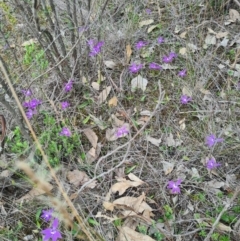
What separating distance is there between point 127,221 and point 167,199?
0.75 ft

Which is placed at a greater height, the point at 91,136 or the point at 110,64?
the point at 110,64

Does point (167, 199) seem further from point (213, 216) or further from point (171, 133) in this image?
point (171, 133)

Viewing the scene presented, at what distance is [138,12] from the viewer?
10.1 ft

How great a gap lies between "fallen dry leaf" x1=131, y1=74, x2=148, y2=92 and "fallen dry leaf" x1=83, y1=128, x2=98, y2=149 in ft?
1.39

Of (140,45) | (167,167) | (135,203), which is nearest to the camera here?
(135,203)

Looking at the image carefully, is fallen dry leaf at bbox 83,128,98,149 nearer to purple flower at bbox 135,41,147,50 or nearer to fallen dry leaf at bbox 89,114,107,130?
fallen dry leaf at bbox 89,114,107,130

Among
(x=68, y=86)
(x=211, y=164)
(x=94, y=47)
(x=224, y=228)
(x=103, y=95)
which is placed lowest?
(x=224, y=228)

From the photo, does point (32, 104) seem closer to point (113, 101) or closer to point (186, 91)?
point (113, 101)

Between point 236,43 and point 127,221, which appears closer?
point 127,221

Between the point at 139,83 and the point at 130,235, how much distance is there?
1.06 meters

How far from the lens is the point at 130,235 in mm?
1786

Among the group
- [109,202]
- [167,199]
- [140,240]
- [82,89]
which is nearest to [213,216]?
→ [167,199]

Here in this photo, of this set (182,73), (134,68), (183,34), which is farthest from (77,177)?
(183,34)

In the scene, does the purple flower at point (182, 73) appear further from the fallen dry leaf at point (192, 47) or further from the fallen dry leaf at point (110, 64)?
the fallen dry leaf at point (110, 64)
